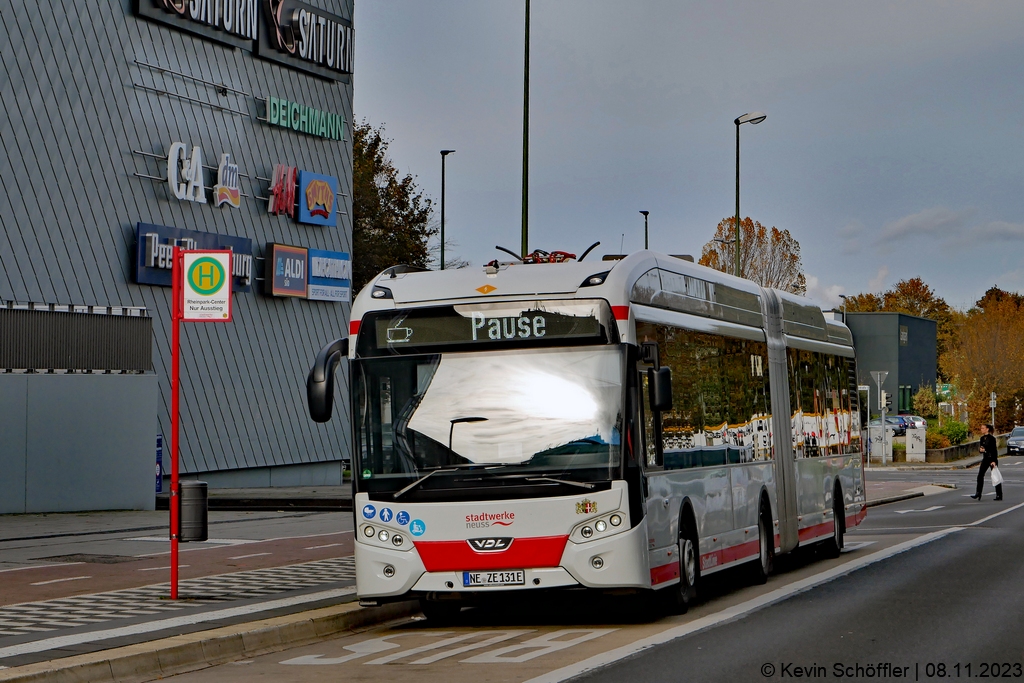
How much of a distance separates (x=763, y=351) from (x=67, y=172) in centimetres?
2016

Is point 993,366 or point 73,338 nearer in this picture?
point 73,338

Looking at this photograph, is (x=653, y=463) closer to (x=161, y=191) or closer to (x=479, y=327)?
(x=479, y=327)

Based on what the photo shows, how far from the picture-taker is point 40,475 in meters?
27.5

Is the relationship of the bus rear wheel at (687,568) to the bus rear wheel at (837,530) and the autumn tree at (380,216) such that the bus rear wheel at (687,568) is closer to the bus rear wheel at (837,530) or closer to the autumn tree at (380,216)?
the bus rear wheel at (837,530)

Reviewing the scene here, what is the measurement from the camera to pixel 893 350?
95938mm

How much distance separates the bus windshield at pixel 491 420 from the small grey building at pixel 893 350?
274 feet

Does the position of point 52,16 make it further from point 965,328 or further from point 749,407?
point 965,328

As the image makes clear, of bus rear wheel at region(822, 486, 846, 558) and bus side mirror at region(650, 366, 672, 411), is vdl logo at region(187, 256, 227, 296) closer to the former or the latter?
bus side mirror at region(650, 366, 672, 411)

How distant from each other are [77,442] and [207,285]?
54.5ft

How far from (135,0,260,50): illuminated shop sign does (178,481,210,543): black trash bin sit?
22.9m

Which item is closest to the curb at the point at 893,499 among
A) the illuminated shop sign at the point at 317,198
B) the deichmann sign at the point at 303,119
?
the illuminated shop sign at the point at 317,198

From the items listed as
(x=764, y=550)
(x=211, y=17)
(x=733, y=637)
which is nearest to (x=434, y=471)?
(x=733, y=637)

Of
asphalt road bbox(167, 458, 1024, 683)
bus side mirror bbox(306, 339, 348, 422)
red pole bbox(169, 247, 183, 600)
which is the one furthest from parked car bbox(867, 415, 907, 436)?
bus side mirror bbox(306, 339, 348, 422)

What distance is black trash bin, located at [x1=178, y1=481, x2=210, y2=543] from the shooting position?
43.3 feet
